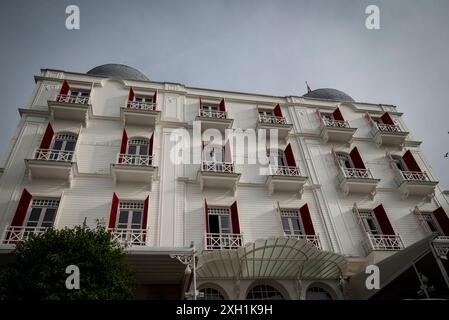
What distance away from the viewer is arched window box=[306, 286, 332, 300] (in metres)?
12.8

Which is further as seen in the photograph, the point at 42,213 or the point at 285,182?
the point at 285,182

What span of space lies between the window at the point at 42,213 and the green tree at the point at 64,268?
4265 mm

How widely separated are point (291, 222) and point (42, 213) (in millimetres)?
11653

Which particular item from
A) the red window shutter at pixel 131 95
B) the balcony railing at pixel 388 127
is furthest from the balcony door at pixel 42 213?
the balcony railing at pixel 388 127

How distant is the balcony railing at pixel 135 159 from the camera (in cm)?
1471

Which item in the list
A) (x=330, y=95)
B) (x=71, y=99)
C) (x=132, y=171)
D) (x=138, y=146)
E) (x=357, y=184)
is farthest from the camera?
(x=330, y=95)

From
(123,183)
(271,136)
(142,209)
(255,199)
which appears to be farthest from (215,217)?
(271,136)

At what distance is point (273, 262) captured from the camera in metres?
11.9

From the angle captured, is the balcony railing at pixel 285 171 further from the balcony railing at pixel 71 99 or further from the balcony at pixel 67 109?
the balcony railing at pixel 71 99

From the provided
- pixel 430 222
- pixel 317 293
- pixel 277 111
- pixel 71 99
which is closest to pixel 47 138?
pixel 71 99

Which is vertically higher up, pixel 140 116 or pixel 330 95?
pixel 330 95

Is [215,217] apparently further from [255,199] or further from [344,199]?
[344,199]

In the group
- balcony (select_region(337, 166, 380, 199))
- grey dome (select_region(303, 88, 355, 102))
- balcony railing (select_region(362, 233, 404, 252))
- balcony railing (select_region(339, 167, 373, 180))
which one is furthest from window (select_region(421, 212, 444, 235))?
grey dome (select_region(303, 88, 355, 102))

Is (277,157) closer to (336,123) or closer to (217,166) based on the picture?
(217,166)
